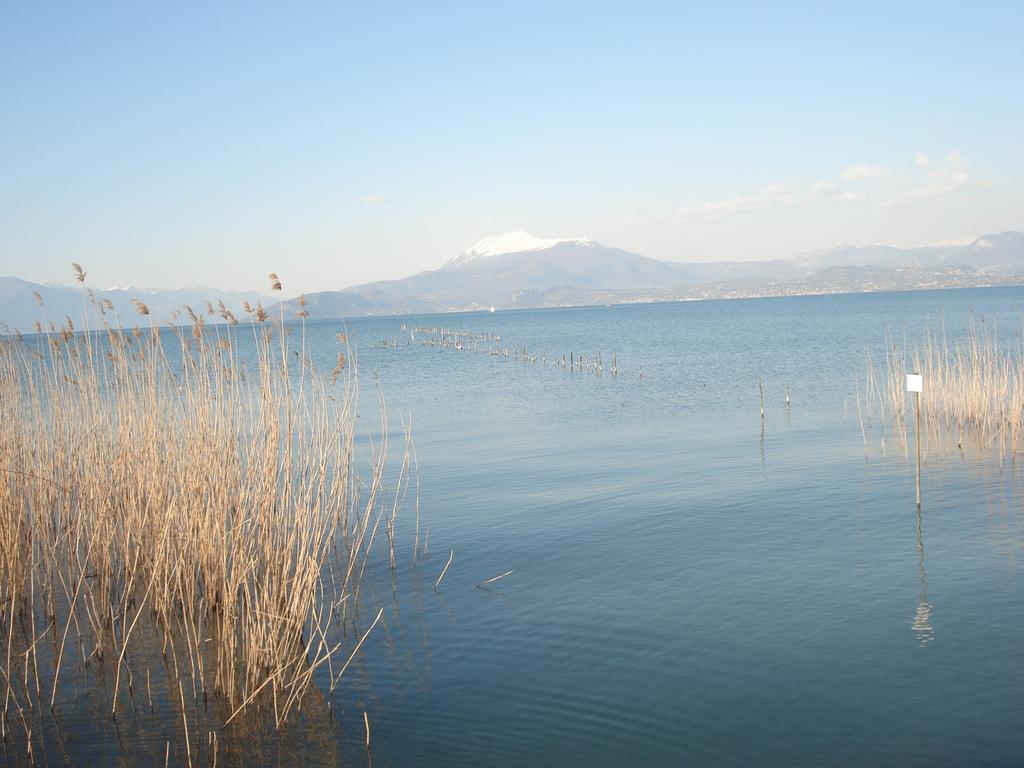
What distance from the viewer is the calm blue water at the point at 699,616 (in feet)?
22.2

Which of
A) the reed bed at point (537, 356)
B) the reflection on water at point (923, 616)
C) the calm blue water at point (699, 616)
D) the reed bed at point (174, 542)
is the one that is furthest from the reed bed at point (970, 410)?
the reed bed at point (537, 356)

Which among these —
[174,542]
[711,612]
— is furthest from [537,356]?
[174,542]

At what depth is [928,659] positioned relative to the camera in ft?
25.6

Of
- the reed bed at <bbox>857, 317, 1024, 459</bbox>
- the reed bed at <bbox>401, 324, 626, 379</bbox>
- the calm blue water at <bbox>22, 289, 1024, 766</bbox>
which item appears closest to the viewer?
the calm blue water at <bbox>22, 289, 1024, 766</bbox>

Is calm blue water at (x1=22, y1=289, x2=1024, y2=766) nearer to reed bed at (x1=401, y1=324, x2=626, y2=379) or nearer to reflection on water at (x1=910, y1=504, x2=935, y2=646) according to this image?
reflection on water at (x1=910, y1=504, x2=935, y2=646)

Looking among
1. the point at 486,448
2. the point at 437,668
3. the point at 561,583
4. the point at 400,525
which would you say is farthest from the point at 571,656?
the point at 486,448

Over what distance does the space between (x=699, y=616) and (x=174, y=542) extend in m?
5.54

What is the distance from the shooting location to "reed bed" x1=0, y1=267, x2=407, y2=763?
7.31 metres

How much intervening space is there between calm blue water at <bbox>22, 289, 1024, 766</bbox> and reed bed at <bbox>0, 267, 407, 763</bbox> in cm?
70

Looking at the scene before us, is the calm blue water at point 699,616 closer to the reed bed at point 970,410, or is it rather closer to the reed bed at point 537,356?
the reed bed at point 970,410

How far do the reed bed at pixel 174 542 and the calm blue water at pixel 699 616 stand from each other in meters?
0.70

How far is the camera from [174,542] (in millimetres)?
8594

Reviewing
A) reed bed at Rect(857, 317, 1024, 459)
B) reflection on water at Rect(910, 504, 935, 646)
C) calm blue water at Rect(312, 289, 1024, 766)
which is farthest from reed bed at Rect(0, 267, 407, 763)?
reed bed at Rect(857, 317, 1024, 459)

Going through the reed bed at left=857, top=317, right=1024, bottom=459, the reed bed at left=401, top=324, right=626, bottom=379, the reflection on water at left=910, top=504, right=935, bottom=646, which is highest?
the reed bed at left=401, top=324, right=626, bottom=379
